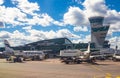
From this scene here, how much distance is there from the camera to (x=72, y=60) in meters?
70.9

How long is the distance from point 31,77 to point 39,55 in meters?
71.0

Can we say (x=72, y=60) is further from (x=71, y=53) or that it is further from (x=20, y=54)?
(x=20, y=54)

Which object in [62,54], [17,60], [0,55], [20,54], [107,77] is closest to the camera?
[107,77]

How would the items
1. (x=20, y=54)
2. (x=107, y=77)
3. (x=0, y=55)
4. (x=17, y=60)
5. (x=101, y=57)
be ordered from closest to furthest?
(x=107, y=77), (x=17, y=60), (x=101, y=57), (x=20, y=54), (x=0, y=55)

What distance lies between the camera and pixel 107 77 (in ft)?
93.4

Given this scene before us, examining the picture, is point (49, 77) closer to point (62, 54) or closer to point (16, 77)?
point (16, 77)

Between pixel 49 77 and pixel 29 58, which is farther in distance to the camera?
pixel 29 58

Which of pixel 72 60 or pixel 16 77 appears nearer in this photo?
pixel 16 77

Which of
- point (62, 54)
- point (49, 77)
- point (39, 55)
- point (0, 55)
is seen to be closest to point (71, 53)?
point (62, 54)

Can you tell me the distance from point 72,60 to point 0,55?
66624 millimetres

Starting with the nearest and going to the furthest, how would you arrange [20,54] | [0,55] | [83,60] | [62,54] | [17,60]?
[83,60]
[17,60]
[62,54]
[20,54]
[0,55]

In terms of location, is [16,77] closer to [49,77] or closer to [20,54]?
[49,77]

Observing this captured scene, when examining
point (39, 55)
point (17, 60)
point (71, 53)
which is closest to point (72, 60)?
point (71, 53)

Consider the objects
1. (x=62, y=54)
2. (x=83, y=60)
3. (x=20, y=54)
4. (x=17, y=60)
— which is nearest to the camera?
(x=83, y=60)
